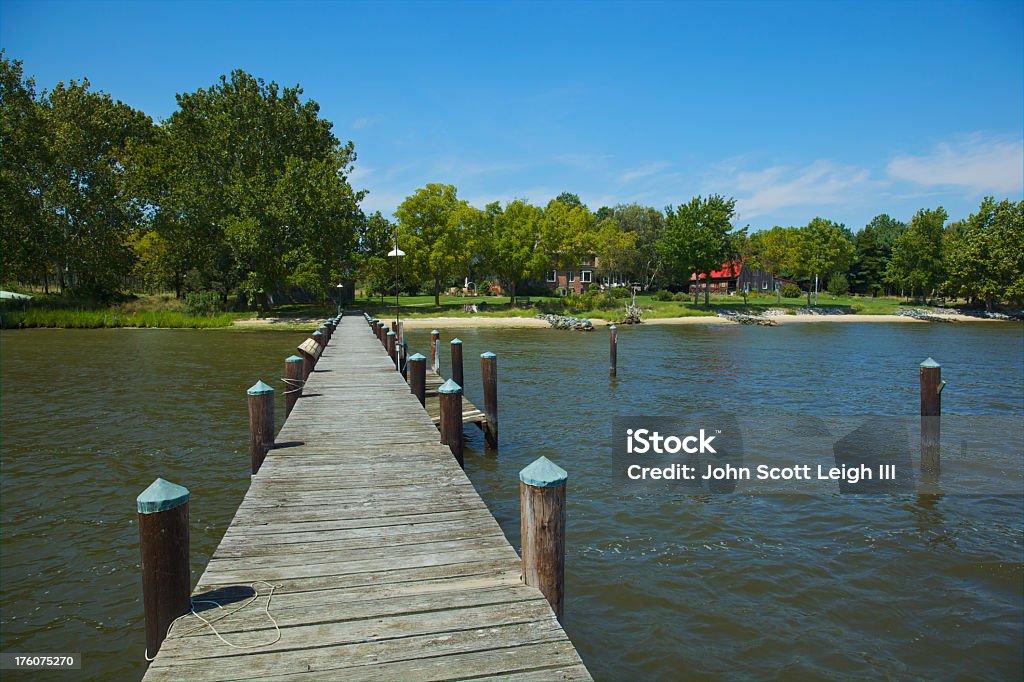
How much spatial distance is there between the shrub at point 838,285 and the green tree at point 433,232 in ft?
172

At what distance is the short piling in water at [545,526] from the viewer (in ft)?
14.6

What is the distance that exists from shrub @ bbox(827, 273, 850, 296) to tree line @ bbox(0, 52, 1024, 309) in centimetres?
1621

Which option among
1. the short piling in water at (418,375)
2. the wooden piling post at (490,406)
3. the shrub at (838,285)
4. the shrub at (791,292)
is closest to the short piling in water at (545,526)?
the short piling in water at (418,375)

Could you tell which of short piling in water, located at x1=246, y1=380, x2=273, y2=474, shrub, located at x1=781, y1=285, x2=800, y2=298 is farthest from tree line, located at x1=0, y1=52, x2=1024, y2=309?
short piling in water, located at x1=246, y1=380, x2=273, y2=474

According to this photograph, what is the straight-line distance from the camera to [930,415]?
11.8 m

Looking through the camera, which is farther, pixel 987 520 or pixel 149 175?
pixel 149 175

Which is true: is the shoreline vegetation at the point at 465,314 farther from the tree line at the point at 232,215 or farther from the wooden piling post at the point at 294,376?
the wooden piling post at the point at 294,376

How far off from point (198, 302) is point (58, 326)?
9.74 m

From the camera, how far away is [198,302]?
173ft

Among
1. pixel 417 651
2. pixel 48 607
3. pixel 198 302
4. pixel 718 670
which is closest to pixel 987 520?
pixel 718 670

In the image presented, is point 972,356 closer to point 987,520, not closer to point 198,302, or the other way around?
point 987,520

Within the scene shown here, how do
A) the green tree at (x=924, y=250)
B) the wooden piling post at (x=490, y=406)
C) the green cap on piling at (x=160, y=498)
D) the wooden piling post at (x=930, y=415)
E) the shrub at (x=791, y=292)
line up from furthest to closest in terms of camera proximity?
the shrub at (x=791, y=292), the green tree at (x=924, y=250), the wooden piling post at (x=490, y=406), the wooden piling post at (x=930, y=415), the green cap on piling at (x=160, y=498)

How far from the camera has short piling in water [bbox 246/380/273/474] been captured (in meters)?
8.45

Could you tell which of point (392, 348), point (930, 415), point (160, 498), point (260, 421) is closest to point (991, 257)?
point (930, 415)
